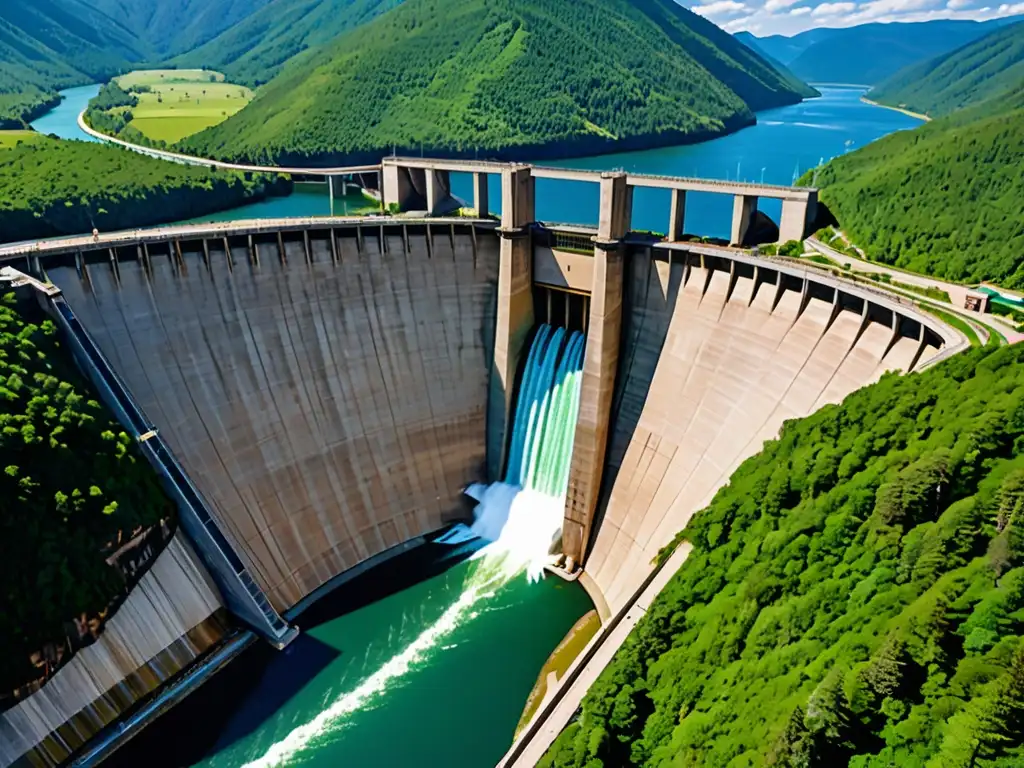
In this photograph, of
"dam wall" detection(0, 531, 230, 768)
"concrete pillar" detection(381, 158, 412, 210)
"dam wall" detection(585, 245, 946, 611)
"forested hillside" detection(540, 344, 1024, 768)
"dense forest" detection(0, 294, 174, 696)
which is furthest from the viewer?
"concrete pillar" detection(381, 158, 412, 210)

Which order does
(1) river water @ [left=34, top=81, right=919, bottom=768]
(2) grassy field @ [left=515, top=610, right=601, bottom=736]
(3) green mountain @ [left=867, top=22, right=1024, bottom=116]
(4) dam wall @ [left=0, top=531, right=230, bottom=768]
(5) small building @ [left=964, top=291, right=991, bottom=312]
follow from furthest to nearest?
(3) green mountain @ [left=867, top=22, right=1024, bottom=116]
(5) small building @ [left=964, top=291, right=991, bottom=312]
(2) grassy field @ [left=515, top=610, right=601, bottom=736]
(1) river water @ [left=34, top=81, right=919, bottom=768]
(4) dam wall @ [left=0, top=531, right=230, bottom=768]

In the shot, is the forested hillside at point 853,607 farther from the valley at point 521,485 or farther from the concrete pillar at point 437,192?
the concrete pillar at point 437,192

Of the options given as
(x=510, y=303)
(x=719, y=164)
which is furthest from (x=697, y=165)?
(x=510, y=303)

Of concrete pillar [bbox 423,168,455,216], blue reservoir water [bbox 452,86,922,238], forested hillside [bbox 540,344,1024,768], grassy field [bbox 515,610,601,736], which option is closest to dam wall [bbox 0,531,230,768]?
grassy field [bbox 515,610,601,736]

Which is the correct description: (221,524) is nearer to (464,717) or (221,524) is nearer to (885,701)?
(464,717)

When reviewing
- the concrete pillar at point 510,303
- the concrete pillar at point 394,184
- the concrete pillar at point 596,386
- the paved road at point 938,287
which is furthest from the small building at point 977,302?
the concrete pillar at point 394,184

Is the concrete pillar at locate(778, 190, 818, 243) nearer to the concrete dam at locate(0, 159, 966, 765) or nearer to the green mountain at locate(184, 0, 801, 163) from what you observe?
the concrete dam at locate(0, 159, 966, 765)
